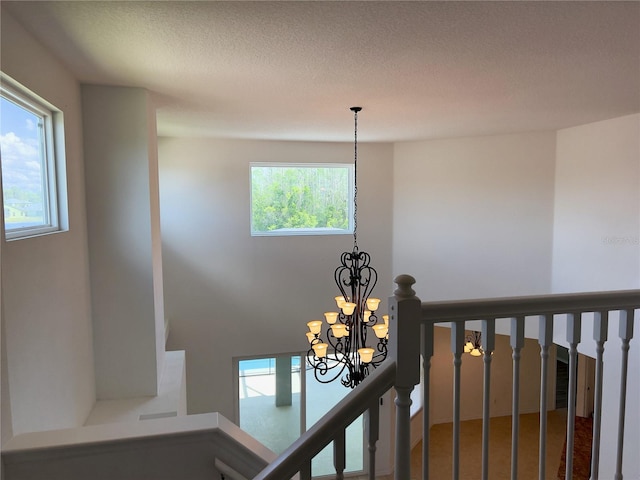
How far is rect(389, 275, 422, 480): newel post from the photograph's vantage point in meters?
1.30

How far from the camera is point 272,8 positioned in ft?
6.35

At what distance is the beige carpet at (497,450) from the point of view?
617 centimetres

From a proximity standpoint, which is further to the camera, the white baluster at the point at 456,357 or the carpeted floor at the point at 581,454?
the carpeted floor at the point at 581,454

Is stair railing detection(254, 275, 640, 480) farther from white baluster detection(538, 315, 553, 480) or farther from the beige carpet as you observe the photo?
the beige carpet

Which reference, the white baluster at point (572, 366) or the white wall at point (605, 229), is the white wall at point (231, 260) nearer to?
the white wall at point (605, 229)

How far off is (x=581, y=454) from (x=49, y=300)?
7346mm

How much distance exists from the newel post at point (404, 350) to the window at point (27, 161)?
1.76 metres

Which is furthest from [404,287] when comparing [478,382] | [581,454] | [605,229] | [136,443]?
[478,382]

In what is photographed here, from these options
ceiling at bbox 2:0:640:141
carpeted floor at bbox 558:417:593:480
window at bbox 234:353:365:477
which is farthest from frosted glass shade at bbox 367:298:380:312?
carpeted floor at bbox 558:417:593:480

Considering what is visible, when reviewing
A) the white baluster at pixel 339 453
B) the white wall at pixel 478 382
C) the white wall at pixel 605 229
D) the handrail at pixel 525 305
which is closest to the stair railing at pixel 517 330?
the handrail at pixel 525 305

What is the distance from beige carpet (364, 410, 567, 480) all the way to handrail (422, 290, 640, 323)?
4403 millimetres

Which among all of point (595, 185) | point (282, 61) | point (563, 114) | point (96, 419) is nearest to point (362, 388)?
point (282, 61)

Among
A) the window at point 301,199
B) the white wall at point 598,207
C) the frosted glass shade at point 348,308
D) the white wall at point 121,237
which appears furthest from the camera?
the window at point 301,199

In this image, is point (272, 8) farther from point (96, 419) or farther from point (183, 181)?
point (183, 181)
